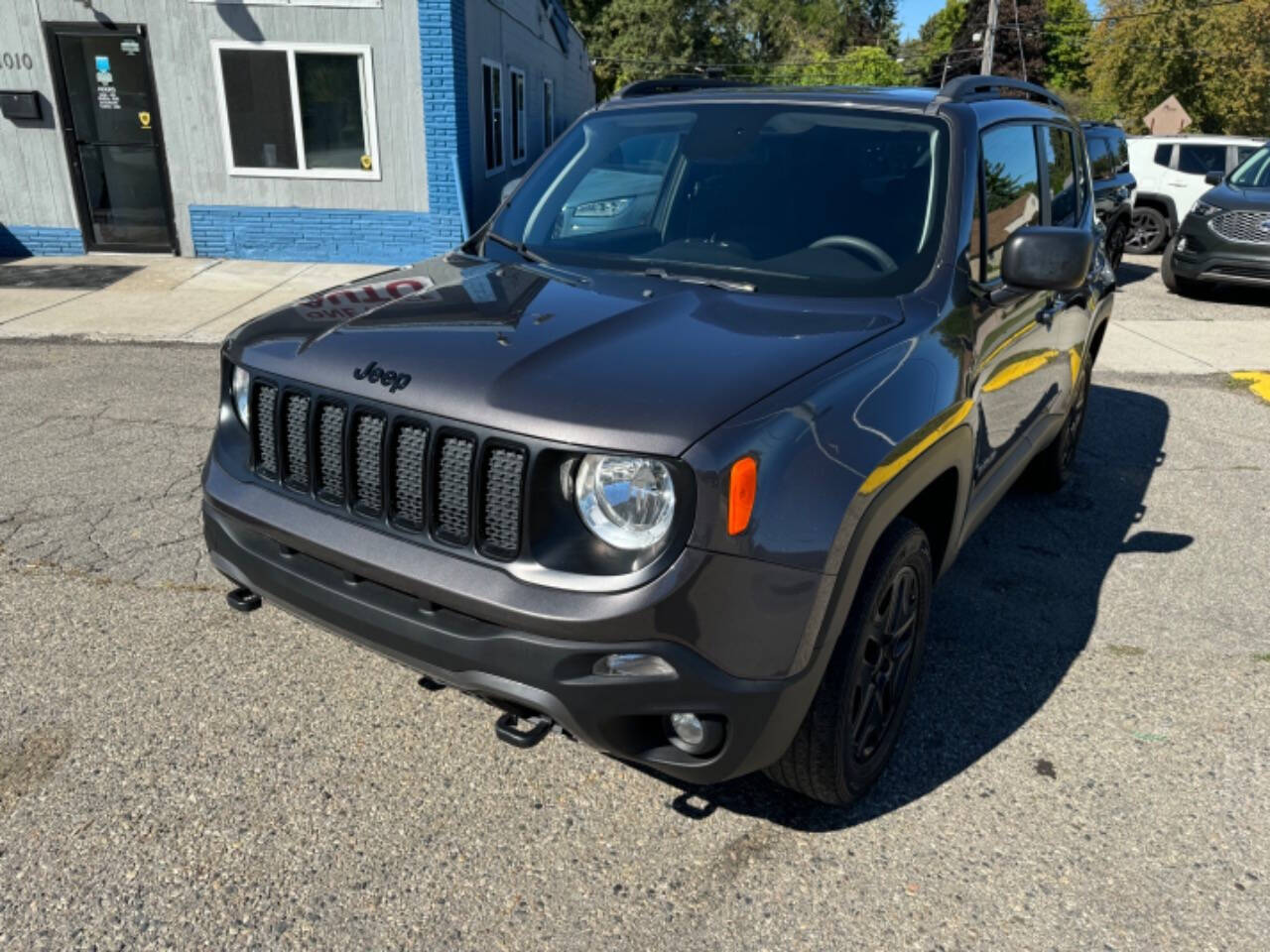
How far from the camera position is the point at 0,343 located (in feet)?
24.9

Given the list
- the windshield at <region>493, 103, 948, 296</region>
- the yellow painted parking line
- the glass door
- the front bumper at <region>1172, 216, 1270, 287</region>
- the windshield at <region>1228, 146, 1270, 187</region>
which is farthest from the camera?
the windshield at <region>1228, 146, 1270, 187</region>

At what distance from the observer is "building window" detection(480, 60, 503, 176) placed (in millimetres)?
13266

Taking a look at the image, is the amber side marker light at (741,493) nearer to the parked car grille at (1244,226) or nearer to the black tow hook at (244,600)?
the black tow hook at (244,600)

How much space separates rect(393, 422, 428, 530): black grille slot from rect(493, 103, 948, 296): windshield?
109 cm

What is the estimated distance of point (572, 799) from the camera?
8.93 ft

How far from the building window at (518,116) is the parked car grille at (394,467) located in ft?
46.1

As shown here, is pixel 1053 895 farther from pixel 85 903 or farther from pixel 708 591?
pixel 85 903

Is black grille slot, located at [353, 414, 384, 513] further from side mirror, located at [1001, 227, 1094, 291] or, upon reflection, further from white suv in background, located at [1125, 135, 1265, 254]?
white suv in background, located at [1125, 135, 1265, 254]

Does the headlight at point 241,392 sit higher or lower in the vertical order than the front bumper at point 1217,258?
higher

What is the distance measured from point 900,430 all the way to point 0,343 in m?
7.64

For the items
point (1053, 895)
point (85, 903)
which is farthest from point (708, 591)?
point (85, 903)


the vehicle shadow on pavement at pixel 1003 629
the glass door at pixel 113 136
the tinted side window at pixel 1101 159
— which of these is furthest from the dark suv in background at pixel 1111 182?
the glass door at pixel 113 136

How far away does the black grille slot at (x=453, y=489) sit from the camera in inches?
86.6

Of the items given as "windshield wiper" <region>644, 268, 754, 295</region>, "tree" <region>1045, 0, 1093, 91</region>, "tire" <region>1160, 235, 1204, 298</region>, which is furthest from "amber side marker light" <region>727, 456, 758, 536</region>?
"tree" <region>1045, 0, 1093, 91</region>
